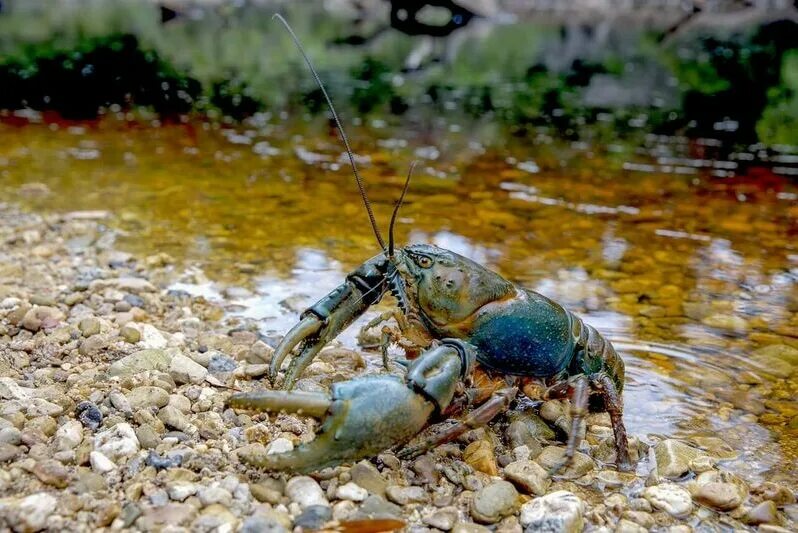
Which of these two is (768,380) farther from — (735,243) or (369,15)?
(369,15)

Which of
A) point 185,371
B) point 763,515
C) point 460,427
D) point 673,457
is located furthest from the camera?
point 185,371

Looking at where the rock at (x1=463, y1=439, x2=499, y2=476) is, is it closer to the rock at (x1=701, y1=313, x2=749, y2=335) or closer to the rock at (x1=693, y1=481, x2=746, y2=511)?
the rock at (x1=693, y1=481, x2=746, y2=511)

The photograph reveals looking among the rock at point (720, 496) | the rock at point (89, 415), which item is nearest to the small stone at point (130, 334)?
the rock at point (89, 415)

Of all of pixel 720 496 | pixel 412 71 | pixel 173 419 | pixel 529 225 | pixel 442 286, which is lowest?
pixel 412 71

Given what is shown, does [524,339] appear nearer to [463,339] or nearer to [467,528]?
[463,339]

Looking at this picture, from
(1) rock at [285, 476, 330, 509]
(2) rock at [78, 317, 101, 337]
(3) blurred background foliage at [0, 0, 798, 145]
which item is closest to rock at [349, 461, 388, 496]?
(1) rock at [285, 476, 330, 509]

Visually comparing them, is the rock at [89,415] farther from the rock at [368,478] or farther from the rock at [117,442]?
the rock at [368,478]

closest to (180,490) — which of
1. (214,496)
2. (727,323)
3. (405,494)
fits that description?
(214,496)

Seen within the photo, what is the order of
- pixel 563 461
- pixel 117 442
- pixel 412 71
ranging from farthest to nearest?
pixel 412 71 → pixel 563 461 → pixel 117 442

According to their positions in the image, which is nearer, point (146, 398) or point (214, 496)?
point (214, 496)
